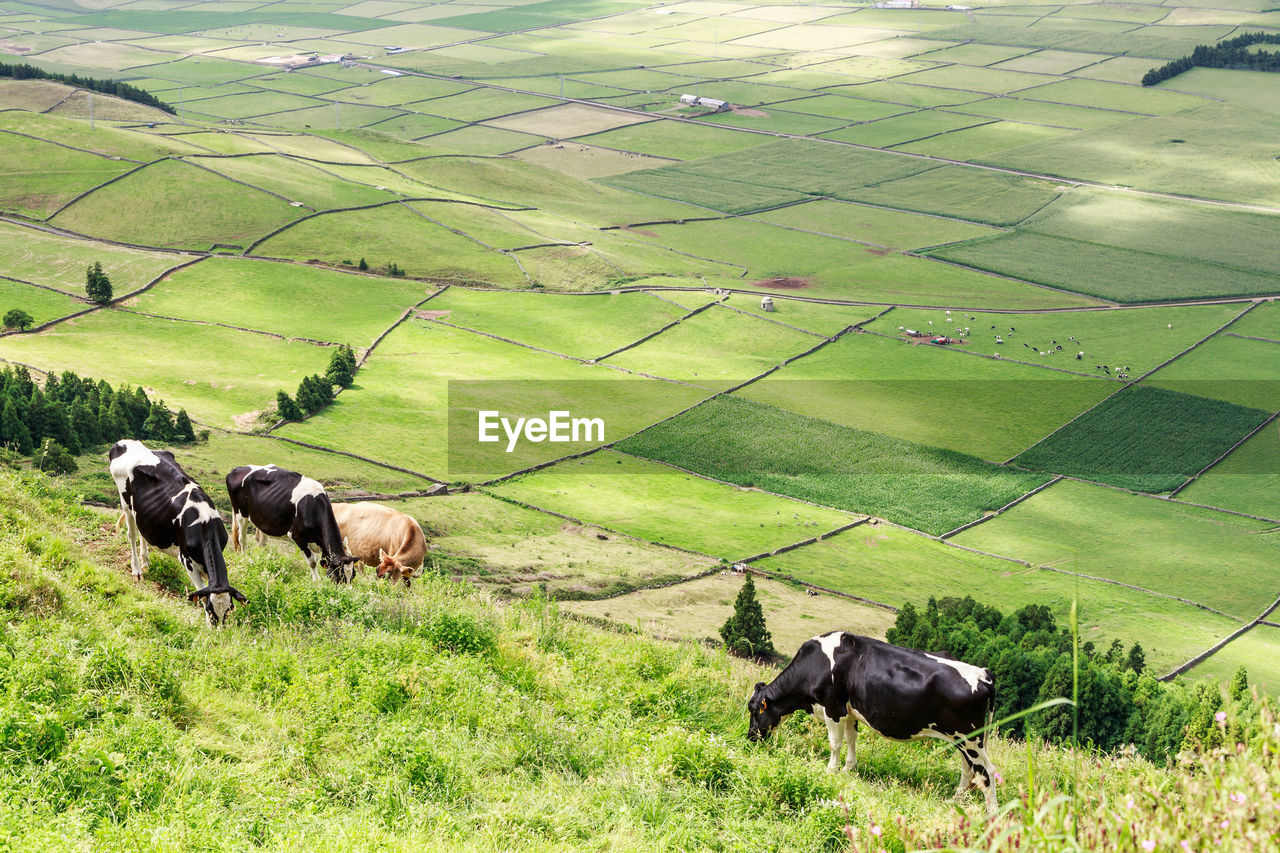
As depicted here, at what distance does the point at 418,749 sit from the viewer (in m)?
13.8

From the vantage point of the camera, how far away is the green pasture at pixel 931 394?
78312mm

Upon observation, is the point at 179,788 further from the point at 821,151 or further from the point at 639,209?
the point at 821,151

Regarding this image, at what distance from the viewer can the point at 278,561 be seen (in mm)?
23062

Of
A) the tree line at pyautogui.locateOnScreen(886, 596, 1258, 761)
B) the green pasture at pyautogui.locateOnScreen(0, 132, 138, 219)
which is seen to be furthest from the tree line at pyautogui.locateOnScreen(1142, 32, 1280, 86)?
the tree line at pyautogui.locateOnScreen(886, 596, 1258, 761)

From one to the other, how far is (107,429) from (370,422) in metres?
17.1

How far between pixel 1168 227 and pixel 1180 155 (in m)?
33.0

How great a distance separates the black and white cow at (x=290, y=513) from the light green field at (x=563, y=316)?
59.9 m

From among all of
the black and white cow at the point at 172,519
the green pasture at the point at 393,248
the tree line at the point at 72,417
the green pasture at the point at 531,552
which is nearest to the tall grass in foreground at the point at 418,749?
the black and white cow at the point at 172,519

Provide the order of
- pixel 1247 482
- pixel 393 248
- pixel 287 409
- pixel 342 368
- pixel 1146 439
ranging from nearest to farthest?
pixel 287 409 → pixel 1247 482 → pixel 342 368 → pixel 1146 439 → pixel 393 248

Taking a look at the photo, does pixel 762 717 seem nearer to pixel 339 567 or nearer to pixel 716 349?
pixel 339 567

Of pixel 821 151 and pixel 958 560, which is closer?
pixel 958 560

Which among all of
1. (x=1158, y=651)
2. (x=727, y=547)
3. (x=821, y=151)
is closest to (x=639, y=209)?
(x=821, y=151)

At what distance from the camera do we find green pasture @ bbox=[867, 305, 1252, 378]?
3669 inches

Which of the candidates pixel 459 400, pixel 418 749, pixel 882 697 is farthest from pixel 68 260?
pixel 882 697
